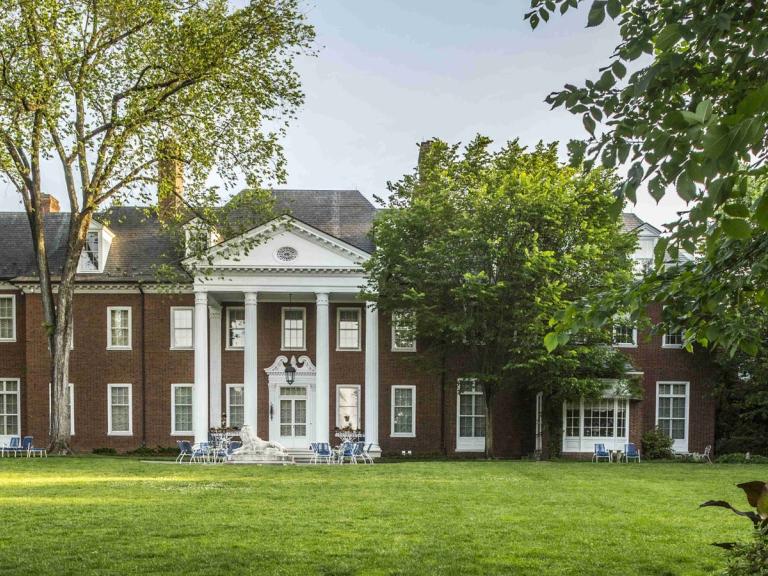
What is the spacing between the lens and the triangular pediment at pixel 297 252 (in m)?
32.1

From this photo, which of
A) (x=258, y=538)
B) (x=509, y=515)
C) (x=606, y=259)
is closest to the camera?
(x=258, y=538)

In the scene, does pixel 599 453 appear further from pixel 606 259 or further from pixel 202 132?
pixel 202 132

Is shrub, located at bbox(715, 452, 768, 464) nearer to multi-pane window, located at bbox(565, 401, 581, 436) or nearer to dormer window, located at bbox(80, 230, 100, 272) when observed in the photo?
multi-pane window, located at bbox(565, 401, 581, 436)

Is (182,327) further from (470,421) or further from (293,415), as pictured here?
(470,421)

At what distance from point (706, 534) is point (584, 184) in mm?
19580

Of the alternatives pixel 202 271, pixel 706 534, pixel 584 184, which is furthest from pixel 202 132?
pixel 706 534

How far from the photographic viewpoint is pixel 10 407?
35062 mm

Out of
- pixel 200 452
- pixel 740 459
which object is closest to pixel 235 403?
pixel 200 452

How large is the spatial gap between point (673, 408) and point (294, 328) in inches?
636

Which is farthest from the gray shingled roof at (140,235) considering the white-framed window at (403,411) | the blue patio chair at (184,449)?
the blue patio chair at (184,449)

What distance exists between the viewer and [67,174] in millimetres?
28000

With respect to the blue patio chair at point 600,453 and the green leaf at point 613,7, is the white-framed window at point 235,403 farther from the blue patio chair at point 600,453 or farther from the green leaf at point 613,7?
the green leaf at point 613,7

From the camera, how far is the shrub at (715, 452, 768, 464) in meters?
30.8

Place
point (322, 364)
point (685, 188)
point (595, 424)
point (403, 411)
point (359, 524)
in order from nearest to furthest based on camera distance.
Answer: point (685, 188)
point (359, 524)
point (322, 364)
point (595, 424)
point (403, 411)
